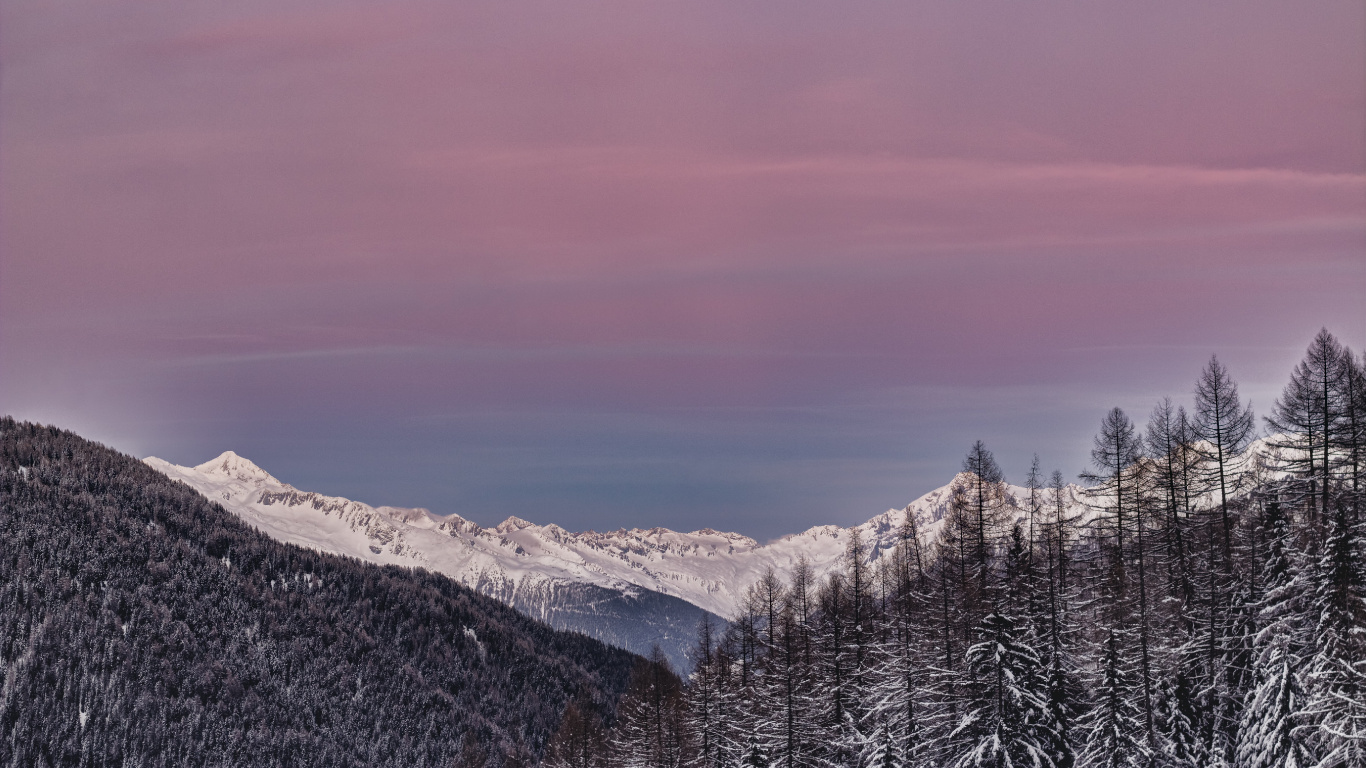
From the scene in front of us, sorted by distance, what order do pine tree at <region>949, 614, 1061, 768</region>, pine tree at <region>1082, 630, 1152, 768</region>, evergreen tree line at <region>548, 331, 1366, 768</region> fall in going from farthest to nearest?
pine tree at <region>949, 614, 1061, 768</region>, pine tree at <region>1082, 630, 1152, 768</region>, evergreen tree line at <region>548, 331, 1366, 768</region>

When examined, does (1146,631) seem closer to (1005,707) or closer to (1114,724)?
(1114,724)

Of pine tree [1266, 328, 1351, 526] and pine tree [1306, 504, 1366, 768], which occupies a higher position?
pine tree [1266, 328, 1351, 526]

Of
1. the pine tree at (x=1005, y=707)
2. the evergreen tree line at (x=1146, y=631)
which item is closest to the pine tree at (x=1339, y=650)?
the evergreen tree line at (x=1146, y=631)

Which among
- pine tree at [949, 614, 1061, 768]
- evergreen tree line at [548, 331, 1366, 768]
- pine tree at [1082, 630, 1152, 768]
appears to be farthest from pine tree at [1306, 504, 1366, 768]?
pine tree at [949, 614, 1061, 768]

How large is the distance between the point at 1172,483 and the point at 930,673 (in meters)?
18.0

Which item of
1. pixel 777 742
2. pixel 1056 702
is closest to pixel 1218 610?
pixel 1056 702

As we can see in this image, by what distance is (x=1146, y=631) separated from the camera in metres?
55.5

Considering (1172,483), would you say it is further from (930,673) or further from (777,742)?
(777,742)

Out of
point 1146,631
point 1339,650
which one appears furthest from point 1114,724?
point 1339,650

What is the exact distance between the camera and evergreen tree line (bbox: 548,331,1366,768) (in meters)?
47.2

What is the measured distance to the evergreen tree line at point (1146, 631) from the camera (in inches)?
1857

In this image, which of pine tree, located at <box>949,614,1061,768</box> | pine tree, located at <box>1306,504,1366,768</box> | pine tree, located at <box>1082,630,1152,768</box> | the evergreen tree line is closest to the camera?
pine tree, located at <box>1306,504,1366,768</box>

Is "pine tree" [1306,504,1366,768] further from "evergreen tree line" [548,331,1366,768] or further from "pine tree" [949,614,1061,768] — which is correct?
"pine tree" [949,614,1061,768]

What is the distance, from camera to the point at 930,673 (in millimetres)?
63719
